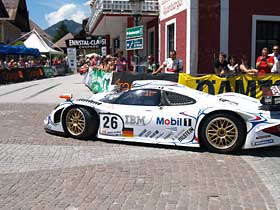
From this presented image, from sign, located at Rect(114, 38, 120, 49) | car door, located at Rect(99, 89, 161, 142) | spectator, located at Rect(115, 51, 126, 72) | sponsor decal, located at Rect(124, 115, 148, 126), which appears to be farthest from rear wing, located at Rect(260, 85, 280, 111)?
sign, located at Rect(114, 38, 120, 49)

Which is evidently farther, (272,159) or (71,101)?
(71,101)

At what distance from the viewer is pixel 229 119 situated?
283 inches

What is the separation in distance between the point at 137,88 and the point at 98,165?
2208mm

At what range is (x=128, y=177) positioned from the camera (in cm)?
582

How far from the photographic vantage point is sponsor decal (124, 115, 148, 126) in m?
7.69

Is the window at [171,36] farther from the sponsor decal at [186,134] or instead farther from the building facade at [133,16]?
the sponsor decal at [186,134]

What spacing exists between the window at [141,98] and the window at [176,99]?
0.18m

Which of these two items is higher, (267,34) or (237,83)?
(267,34)

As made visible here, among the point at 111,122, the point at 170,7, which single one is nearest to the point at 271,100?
the point at 111,122

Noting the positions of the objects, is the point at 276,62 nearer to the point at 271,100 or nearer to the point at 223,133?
the point at 271,100

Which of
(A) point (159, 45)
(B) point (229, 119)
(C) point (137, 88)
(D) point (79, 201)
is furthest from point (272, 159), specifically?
(A) point (159, 45)

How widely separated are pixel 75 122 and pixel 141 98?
141 centimetres

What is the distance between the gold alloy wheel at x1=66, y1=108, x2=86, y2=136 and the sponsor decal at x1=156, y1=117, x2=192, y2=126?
154 cm

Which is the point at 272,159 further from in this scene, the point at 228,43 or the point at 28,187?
the point at 228,43
